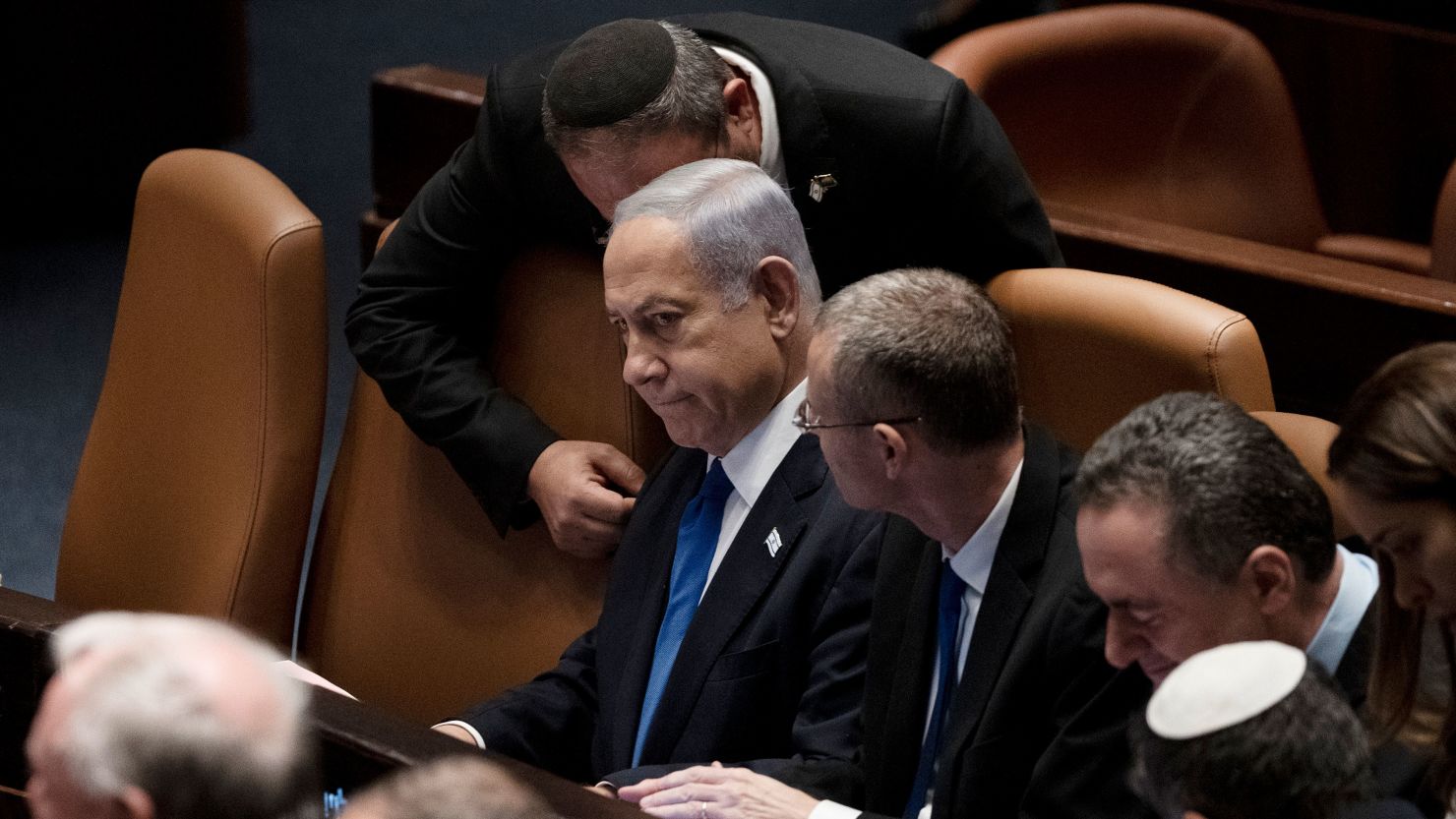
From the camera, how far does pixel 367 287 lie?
8.82 ft

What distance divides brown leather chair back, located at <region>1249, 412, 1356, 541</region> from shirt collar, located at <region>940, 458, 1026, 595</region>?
0.85 feet

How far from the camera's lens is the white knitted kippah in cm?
132

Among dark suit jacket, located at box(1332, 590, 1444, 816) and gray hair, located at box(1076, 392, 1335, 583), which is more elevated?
gray hair, located at box(1076, 392, 1335, 583)

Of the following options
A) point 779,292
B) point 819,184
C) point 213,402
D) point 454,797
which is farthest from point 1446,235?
point 454,797

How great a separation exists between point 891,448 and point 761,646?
1.18 feet

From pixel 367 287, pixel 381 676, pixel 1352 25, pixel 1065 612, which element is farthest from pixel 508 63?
pixel 1352 25

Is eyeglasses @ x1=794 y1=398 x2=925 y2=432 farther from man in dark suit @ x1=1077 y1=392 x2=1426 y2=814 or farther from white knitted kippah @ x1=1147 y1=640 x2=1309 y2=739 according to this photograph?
white knitted kippah @ x1=1147 y1=640 x2=1309 y2=739

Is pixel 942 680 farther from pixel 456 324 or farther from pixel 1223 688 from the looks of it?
pixel 456 324

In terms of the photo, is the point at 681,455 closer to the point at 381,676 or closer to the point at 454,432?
the point at 454,432

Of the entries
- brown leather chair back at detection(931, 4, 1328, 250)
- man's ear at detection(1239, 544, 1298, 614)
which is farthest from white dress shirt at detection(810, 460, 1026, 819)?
brown leather chair back at detection(931, 4, 1328, 250)

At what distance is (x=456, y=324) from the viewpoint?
8.73ft

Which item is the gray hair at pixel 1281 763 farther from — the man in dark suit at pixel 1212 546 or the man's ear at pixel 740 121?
the man's ear at pixel 740 121

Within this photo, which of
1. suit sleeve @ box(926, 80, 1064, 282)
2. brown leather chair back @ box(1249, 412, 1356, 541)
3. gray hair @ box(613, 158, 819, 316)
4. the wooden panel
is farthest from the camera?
the wooden panel

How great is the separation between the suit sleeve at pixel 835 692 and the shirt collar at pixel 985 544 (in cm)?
18
